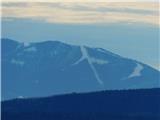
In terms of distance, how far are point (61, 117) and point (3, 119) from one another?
6.68m

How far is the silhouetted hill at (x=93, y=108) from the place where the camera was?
105062 mm

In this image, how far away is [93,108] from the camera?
119m

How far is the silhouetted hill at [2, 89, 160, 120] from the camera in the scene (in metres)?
105

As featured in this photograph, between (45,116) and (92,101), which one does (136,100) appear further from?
(45,116)

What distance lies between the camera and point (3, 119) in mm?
100062

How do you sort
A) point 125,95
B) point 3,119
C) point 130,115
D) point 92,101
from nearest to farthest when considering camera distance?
1. point 3,119
2. point 130,115
3. point 92,101
4. point 125,95

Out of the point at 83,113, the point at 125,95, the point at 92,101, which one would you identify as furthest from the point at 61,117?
the point at 125,95

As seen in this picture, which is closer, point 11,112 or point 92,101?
point 11,112

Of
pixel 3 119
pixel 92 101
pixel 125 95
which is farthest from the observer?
pixel 125 95

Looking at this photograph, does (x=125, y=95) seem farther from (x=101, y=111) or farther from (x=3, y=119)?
(x=3, y=119)

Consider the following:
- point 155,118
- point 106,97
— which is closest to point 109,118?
point 155,118

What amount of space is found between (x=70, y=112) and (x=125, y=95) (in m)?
17.8

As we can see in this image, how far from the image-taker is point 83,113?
366 ft

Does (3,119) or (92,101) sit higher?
(3,119)
